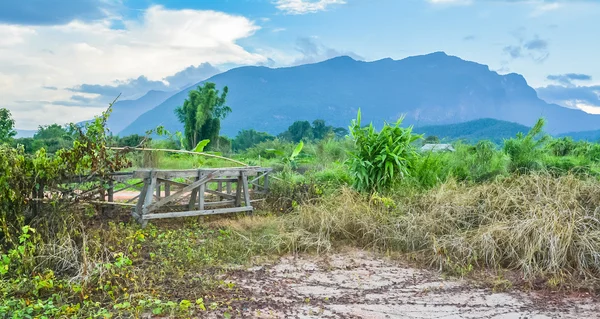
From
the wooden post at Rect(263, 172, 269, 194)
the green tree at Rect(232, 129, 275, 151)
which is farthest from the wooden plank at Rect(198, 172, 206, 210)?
the green tree at Rect(232, 129, 275, 151)

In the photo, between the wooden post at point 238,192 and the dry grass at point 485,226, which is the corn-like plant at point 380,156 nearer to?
the dry grass at point 485,226

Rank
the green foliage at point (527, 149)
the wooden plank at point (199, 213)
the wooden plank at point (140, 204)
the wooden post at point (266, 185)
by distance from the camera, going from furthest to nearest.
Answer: the green foliage at point (527, 149) < the wooden post at point (266, 185) < the wooden plank at point (140, 204) < the wooden plank at point (199, 213)

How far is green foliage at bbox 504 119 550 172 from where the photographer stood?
9219 millimetres

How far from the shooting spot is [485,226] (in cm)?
616

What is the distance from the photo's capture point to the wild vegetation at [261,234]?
14.9ft

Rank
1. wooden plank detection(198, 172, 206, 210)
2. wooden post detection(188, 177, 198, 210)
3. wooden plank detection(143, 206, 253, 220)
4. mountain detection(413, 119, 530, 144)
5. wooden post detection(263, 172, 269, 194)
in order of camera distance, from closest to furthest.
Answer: wooden plank detection(143, 206, 253, 220) → wooden plank detection(198, 172, 206, 210) → wooden post detection(188, 177, 198, 210) → wooden post detection(263, 172, 269, 194) → mountain detection(413, 119, 530, 144)

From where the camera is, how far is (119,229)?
6.77m

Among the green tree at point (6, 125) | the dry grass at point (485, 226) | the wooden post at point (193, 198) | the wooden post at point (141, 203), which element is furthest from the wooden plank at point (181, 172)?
the green tree at point (6, 125)

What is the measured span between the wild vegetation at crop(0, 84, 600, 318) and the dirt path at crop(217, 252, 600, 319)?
298 millimetres

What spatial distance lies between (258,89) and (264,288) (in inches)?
3896

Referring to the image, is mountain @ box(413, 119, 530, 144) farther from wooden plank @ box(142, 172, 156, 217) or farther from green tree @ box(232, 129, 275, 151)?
wooden plank @ box(142, 172, 156, 217)

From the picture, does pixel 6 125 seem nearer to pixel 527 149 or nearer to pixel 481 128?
pixel 527 149

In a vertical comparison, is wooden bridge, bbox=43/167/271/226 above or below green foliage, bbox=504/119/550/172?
below

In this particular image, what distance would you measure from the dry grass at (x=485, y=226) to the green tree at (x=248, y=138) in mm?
22493
